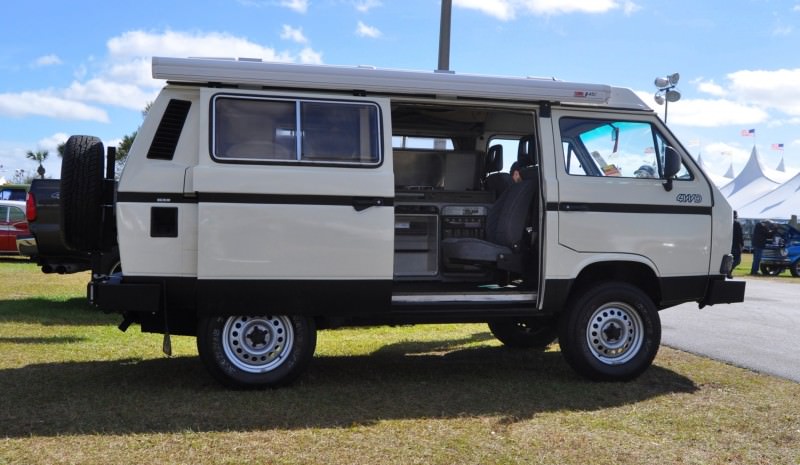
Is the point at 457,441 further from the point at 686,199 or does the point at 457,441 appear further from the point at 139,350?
the point at 139,350

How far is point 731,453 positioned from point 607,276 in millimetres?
2382

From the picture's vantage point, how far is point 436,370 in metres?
7.26

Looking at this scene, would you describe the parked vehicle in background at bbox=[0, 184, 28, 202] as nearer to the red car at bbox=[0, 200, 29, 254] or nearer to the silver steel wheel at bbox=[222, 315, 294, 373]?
the red car at bbox=[0, 200, 29, 254]

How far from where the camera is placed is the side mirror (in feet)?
22.2

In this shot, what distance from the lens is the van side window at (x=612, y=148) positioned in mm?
6812

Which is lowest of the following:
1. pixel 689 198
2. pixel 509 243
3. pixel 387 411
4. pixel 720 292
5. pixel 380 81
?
pixel 387 411

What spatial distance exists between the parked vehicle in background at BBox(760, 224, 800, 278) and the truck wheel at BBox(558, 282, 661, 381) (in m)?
18.2

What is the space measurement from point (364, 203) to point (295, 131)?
0.79m

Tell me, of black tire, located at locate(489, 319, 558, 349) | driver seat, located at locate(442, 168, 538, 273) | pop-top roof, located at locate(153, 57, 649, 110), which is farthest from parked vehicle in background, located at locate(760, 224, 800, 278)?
driver seat, located at locate(442, 168, 538, 273)

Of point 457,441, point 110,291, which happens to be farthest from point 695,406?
point 110,291

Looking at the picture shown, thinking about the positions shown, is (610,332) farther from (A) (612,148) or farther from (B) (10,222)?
(B) (10,222)

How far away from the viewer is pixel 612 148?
6934 millimetres

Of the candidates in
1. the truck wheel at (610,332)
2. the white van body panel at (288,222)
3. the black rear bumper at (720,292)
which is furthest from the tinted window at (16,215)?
the black rear bumper at (720,292)

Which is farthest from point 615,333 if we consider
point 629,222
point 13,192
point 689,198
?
point 13,192
